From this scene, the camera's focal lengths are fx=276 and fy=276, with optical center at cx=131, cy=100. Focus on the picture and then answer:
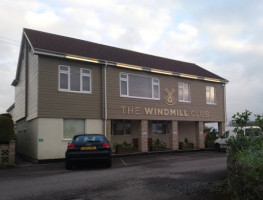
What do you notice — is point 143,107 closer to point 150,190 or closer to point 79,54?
point 79,54

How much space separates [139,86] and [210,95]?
7.58 m

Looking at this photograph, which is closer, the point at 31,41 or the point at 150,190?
the point at 150,190

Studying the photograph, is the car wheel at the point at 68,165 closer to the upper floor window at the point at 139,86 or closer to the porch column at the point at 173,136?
the upper floor window at the point at 139,86

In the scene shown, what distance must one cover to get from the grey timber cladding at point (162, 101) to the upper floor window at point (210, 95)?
277 millimetres

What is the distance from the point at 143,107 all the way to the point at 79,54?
18.4ft

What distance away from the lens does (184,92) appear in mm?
21688

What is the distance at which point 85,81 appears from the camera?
16.8 m

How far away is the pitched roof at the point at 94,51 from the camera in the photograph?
16.2m

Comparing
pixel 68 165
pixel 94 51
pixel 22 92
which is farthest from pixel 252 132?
pixel 22 92

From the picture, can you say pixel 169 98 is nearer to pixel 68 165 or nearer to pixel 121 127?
pixel 121 127

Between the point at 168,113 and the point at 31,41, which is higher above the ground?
the point at 31,41

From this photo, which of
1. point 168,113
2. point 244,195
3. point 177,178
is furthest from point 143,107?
point 244,195

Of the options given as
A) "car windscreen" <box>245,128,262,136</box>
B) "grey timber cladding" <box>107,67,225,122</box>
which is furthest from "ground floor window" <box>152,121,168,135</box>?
"car windscreen" <box>245,128,262,136</box>

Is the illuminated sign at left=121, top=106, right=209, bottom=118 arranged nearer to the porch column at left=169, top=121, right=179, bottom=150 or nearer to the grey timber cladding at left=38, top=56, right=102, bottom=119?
the porch column at left=169, top=121, right=179, bottom=150
